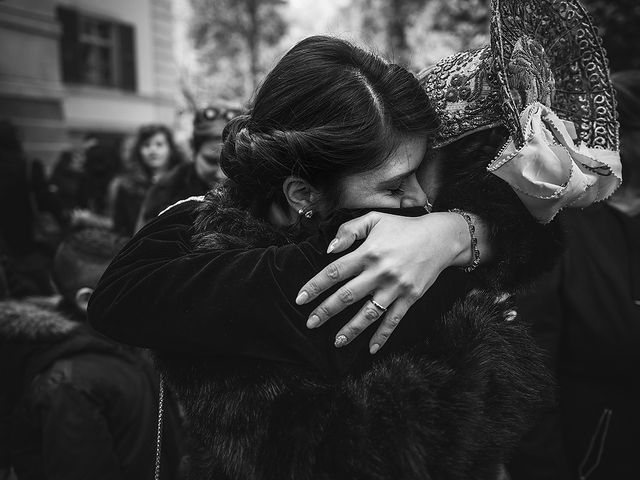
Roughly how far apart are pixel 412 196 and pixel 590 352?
3.83 ft

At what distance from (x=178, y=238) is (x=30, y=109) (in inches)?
331

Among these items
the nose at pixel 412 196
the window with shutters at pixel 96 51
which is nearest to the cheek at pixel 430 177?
the nose at pixel 412 196

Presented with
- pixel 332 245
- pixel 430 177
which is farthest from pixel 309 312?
pixel 430 177

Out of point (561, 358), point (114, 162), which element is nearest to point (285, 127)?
point (561, 358)

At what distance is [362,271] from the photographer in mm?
1213

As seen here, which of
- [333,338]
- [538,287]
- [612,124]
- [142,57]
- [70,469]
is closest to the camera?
[333,338]

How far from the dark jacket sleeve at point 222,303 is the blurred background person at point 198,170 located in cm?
218

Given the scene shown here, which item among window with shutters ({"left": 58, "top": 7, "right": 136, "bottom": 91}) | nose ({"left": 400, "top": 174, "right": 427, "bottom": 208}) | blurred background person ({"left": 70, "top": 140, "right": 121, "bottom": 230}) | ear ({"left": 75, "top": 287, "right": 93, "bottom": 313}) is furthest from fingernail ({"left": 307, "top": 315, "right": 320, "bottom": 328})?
window with shutters ({"left": 58, "top": 7, "right": 136, "bottom": 91})

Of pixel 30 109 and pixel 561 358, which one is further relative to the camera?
pixel 30 109

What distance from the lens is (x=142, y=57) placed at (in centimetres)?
1503

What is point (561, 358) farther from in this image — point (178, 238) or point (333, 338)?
point (178, 238)

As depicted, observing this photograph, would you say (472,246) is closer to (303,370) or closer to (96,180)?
(303,370)

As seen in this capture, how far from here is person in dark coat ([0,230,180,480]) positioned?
195 cm

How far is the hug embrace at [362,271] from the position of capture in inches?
48.5
